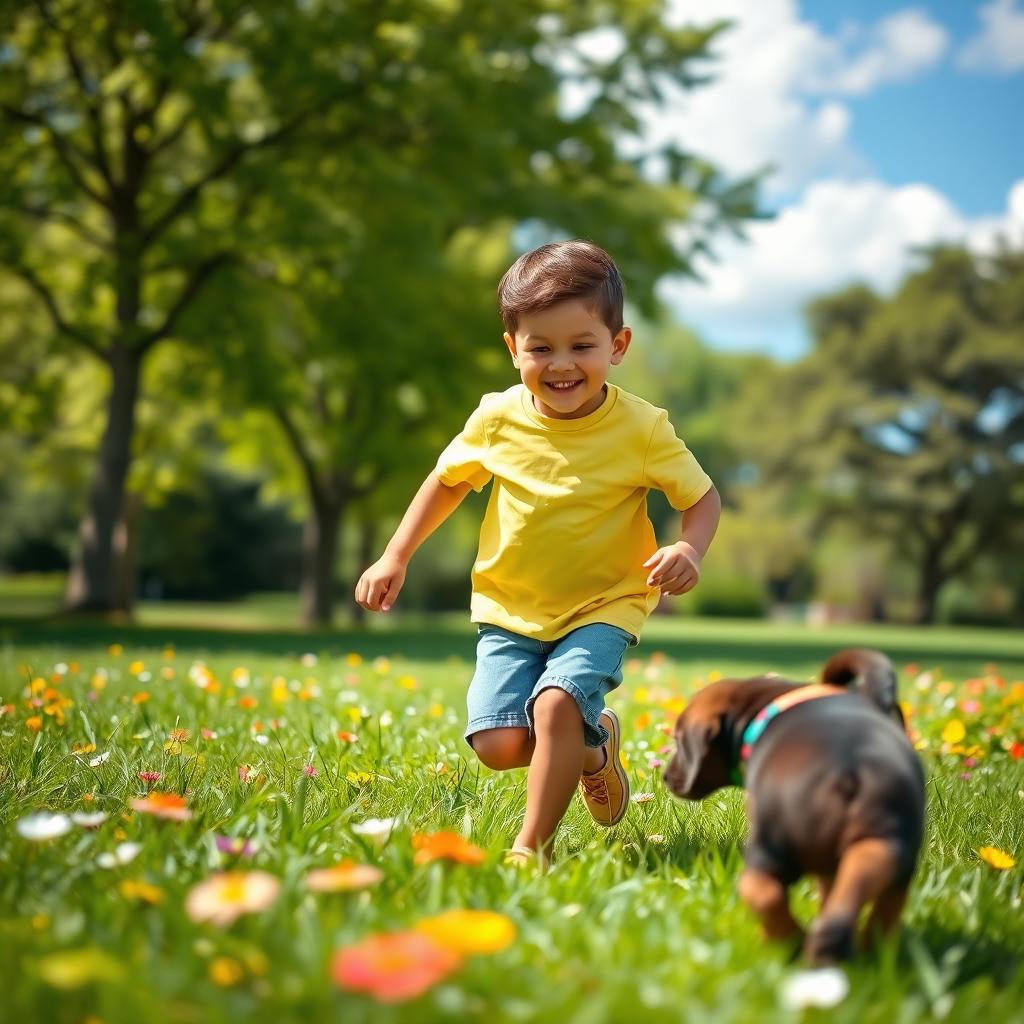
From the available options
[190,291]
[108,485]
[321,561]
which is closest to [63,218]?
[190,291]

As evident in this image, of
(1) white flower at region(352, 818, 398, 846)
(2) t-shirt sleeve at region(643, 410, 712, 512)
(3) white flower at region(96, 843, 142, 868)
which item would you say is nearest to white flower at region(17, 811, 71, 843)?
(3) white flower at region(96, 843, 142, 868)

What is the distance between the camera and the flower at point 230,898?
149cm

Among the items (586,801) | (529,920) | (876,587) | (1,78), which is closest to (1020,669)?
(586,801)

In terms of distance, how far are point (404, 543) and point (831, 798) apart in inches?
62.2

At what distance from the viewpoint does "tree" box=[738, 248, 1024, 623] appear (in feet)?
127

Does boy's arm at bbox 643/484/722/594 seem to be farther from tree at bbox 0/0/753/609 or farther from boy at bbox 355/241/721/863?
tree at bbox 0/0/753/609

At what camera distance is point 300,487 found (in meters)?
23.7

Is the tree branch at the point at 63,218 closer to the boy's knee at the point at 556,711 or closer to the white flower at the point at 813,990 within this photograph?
the boy's knee at the point at 556,711

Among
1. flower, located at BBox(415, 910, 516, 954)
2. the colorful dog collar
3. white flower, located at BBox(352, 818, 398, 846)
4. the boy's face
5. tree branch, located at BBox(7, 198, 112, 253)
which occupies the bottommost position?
white flower, located at BBox(352, 818, 398, 846)

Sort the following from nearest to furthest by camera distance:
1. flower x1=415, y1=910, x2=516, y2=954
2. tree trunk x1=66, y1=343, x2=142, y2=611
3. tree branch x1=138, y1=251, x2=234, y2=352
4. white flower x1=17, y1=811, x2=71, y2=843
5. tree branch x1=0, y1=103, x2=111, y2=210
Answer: flower x1=415, y1=910, x2=516, y2=954 → white flower x1=17, y1=811, x2=71, y2=843 → tree branch x1=0, y1=103, x2=111, y2=210 → tree branch x1=138, y1=251, x2=234, y2=352 → tree trunk x1=66, y1=343, x2=142, y2=611

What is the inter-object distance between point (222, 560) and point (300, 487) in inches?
894

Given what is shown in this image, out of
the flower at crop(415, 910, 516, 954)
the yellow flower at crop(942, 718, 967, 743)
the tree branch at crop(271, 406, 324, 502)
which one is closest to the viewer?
the flower at crop(415, 910, 516, 954)

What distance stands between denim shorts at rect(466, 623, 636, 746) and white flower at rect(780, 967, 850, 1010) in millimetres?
1272

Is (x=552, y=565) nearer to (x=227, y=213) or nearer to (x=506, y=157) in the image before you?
(x=506, y=157)
